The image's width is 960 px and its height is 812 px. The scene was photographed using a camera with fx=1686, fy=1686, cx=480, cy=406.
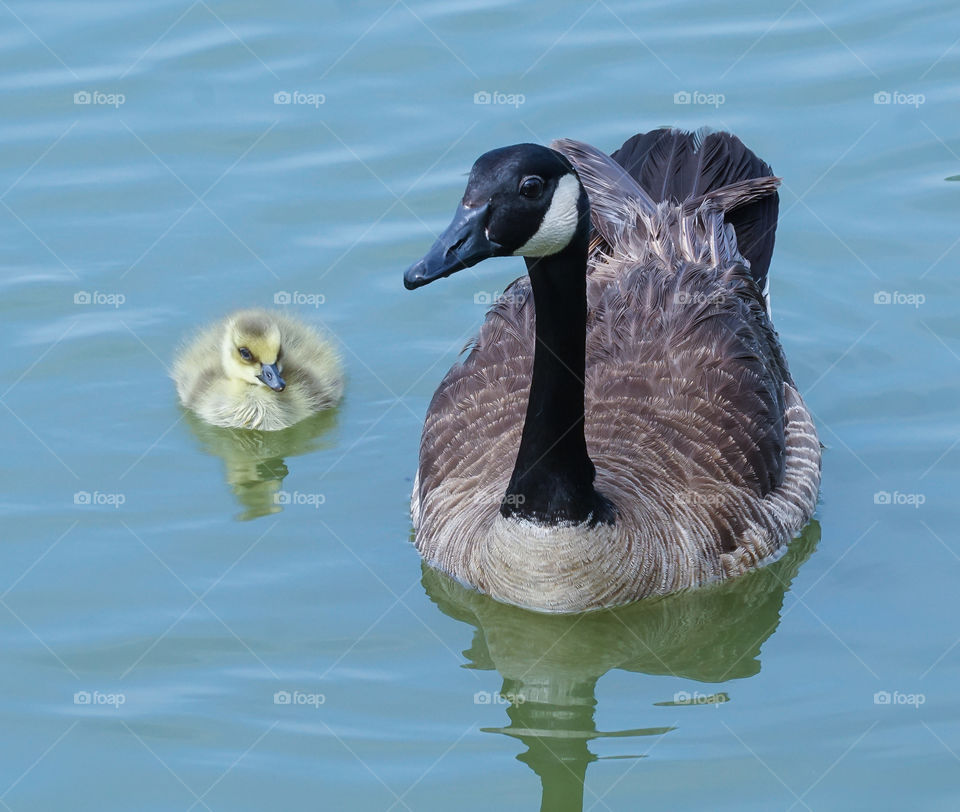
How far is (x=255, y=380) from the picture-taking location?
914 cm

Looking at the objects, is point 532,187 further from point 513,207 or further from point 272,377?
point 272,377

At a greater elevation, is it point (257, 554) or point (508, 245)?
point (508, 245)

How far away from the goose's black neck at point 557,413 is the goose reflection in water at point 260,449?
189cm

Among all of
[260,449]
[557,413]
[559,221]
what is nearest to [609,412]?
[557,413]

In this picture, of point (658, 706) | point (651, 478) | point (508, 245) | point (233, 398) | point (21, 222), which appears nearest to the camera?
point (508, 245)

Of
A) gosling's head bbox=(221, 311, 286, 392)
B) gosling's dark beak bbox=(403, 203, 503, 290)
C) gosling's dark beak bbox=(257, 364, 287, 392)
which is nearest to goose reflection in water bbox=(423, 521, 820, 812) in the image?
gosling's dark beak bbox=(257, 364, 287, 392)

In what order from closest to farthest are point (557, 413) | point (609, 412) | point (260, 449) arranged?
point (557, 413) < point (609, 412) < point (260, 449)

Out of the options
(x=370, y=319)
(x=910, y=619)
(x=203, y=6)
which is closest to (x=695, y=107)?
(x=370, y=319)

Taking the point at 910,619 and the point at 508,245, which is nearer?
the point at 508,245

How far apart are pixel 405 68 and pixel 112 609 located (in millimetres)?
5215

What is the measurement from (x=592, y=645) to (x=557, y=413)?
1.10m

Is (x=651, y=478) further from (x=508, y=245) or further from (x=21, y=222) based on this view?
(x=21, y=222)

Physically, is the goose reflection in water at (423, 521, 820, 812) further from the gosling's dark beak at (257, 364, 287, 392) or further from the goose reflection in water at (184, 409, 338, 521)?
the gosling's dark beak at (257, 364, 287, 392)

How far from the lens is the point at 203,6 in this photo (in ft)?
40.3
